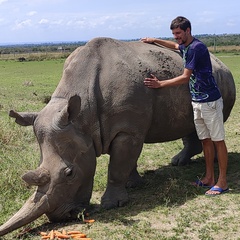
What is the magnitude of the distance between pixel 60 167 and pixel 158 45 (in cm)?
267

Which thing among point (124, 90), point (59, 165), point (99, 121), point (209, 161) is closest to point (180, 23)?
point (124, 90)

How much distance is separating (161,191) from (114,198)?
769 millimetres

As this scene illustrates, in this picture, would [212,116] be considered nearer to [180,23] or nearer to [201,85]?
[201,85]

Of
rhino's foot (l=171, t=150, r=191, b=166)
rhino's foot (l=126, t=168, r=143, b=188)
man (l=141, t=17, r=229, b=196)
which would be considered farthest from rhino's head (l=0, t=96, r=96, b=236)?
rhino's foot (l=171, t=150, r=191, b=166)

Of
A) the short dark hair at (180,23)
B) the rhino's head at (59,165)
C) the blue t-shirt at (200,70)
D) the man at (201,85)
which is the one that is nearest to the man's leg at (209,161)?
the man at (201,85)

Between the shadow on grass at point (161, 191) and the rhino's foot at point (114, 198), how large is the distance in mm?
81

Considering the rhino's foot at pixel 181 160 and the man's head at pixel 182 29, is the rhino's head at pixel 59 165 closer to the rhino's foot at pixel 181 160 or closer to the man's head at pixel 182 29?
the man's head at pixel 182 29

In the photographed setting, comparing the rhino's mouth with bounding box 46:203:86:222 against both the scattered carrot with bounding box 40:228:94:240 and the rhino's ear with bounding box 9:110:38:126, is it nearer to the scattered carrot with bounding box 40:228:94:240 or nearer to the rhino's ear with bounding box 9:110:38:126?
the scattered carrot with bounding box 40:228:94:240

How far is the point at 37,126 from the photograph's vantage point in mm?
5117

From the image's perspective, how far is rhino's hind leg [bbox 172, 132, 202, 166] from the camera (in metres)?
7.55

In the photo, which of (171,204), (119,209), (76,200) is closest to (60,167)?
(76,200)

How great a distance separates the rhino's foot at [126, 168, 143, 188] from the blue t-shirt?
1562 mm

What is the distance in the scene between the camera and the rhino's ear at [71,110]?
4910 millimetres

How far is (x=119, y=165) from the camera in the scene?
561 centimetres
